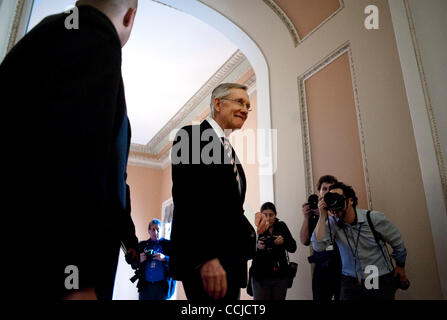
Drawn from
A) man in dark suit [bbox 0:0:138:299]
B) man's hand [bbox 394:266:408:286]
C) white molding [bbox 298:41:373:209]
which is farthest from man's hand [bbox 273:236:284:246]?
man in dark suit [bbox 0:0:138:299]

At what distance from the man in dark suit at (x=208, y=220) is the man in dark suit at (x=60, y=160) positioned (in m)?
0.51

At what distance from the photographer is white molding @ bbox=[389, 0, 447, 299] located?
2.21 metres

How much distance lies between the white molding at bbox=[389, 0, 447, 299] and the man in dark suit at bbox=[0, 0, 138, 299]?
2.35 metres

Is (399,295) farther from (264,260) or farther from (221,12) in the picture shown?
(221,12)

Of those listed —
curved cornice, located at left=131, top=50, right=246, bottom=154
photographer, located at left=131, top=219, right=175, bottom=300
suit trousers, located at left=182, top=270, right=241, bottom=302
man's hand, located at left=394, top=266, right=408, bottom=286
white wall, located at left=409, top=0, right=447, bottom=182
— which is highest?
curved cornice, located at left=131, top=50, right=246, bottom=154

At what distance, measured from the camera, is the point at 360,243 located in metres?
2.23

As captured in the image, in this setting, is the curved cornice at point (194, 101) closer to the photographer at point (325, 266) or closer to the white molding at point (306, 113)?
the white molding at point (306, 113)

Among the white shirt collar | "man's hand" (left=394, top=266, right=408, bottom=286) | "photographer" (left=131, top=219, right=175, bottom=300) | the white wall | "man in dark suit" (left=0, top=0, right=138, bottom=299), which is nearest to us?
"man in dark suit" (left=0, top=0, right=138, bottom=299)

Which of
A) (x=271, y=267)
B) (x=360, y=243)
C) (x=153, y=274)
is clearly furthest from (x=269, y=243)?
(x=153, y=274)

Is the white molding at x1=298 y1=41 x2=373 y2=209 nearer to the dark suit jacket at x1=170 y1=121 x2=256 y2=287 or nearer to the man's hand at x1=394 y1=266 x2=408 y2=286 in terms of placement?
the man's hand at x1=394 y1=266 x2=408 y2=286

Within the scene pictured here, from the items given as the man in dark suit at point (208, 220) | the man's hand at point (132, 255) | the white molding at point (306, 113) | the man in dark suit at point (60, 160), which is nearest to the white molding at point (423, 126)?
the white molding at point (306, 113)

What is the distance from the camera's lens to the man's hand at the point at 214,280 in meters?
1.00

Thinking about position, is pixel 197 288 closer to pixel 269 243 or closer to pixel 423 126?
pixel 269 243
